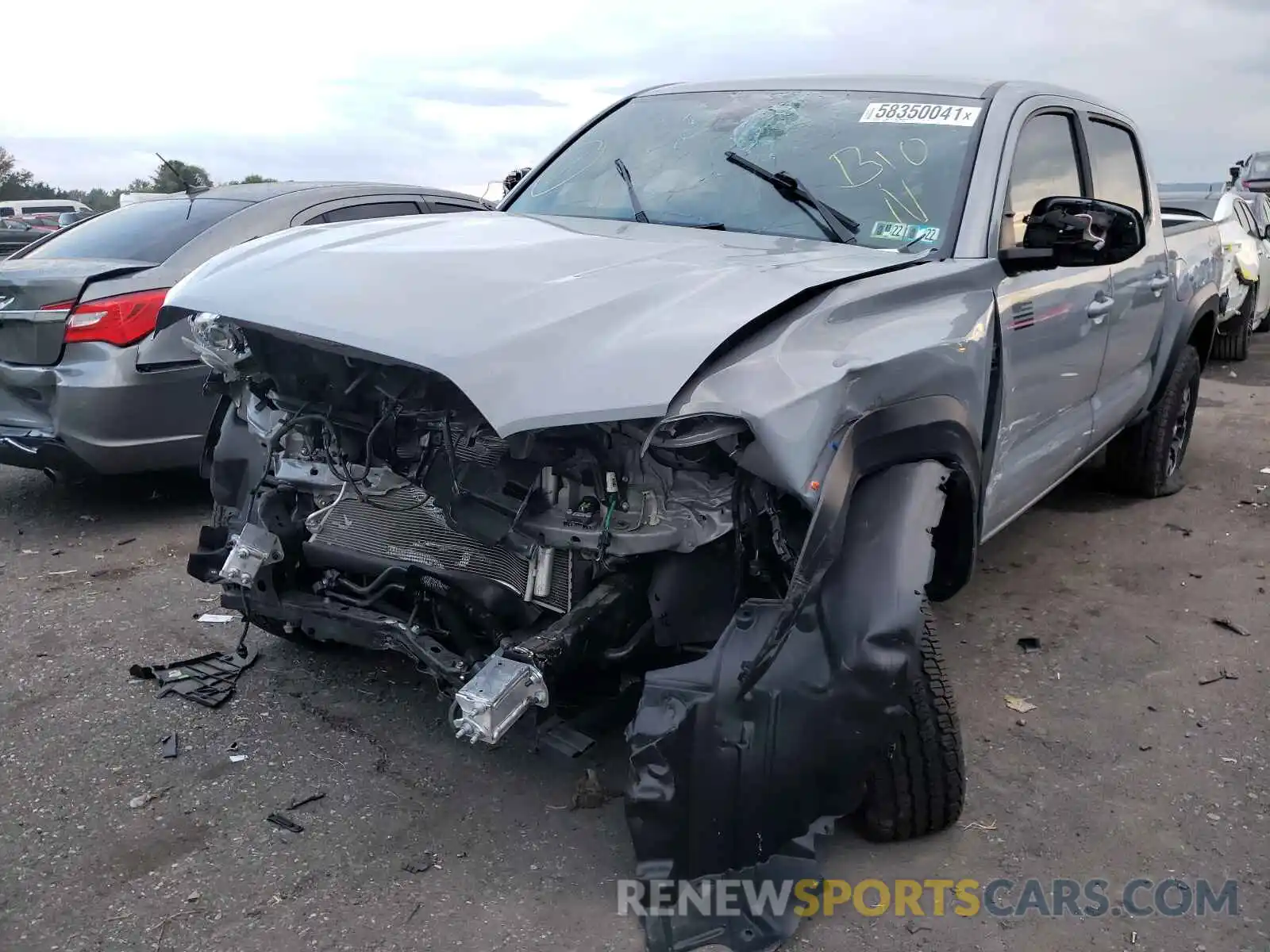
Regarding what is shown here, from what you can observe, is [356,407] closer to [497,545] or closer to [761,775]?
[497,545]

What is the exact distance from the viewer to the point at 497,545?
8.57 feet

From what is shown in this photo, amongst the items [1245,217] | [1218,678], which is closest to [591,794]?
[1218,678]

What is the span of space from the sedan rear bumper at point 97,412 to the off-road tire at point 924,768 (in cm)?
373

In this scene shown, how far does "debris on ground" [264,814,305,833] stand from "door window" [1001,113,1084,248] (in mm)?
2626

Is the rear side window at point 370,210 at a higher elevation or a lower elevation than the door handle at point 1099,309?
higher

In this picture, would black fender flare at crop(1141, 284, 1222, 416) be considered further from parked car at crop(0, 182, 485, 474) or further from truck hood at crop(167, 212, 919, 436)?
parked car at crop(0, 182, 485, 474)

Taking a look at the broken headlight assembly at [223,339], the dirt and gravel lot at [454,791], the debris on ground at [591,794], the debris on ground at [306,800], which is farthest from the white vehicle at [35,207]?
the debris on ground at [591,794]

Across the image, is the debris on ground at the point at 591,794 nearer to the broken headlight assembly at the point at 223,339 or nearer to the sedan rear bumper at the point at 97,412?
the broken headlight assembly at the point at 223,339

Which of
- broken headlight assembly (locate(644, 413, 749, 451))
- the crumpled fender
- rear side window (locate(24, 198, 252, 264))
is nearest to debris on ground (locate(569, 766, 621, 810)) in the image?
the crumpled fender

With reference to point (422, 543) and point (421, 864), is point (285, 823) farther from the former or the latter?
point (422, 543)

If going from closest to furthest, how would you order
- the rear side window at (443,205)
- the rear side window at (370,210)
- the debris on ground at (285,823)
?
the debris on ground at (285,823) → the rear side window at (370,210) → the rear side window at (443,205)

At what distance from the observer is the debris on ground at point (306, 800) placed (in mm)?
2890

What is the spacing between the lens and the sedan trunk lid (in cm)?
482

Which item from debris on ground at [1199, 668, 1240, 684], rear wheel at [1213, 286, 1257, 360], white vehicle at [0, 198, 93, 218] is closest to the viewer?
debris on ground at [1199, 668, 1240, 684]
